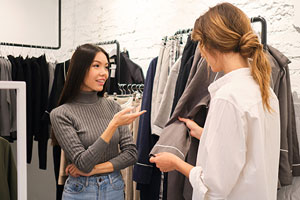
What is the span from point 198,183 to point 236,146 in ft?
0.61

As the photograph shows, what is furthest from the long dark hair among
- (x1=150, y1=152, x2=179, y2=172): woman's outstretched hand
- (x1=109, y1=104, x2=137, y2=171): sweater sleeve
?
(x1=150, y1=152, x2=179, y2=172): woman's outstretched hand

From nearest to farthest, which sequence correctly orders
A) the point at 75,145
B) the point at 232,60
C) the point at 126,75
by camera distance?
the point at 232,60
the point at 75,145
the point at 126,75

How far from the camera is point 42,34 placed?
145 inches

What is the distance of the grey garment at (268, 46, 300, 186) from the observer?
4.68ft

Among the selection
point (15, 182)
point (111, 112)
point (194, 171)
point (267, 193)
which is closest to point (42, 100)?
point (111, 112)

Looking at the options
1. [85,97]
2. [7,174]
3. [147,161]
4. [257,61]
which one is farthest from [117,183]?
[257,61]

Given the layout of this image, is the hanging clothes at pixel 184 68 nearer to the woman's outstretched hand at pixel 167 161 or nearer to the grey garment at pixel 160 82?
the grey garment at pixel 160 82

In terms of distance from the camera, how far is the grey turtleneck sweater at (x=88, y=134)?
150cm

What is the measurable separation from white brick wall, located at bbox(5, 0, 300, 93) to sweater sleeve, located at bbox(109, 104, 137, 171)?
3.11ft

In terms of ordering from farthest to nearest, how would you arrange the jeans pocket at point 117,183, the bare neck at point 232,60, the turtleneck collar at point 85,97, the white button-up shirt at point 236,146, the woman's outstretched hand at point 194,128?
the turtleneck collar at point 85,97, the jeans pocket at point 117,183, the woman's outstretched hand at point 194,128, the bare neck at point 232,60, the white button-up shirt at point 236,146

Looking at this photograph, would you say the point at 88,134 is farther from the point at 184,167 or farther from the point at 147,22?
the point at 147,22

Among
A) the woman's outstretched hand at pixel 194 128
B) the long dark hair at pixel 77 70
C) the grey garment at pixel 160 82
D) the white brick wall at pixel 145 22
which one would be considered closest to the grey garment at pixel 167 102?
the grey garment at pixel 160 82

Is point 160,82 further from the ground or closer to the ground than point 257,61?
closer to the ground

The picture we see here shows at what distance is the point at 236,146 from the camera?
92 cm
